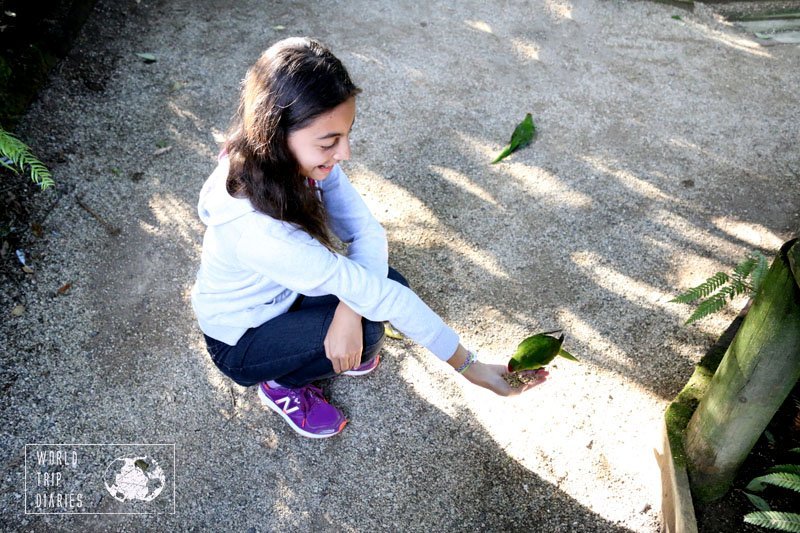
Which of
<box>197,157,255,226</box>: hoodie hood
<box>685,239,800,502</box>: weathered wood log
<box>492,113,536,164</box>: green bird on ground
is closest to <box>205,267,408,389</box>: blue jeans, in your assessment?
<box>197,157,255,226</box>: hoodie hood

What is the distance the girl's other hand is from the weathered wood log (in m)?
1.28

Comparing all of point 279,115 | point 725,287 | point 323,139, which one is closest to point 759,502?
point 725,287

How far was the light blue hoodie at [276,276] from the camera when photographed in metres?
1.90

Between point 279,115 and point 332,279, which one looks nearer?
point 279,115

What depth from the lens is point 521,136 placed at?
377cm

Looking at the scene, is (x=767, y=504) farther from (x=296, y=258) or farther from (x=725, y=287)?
(x=296, y=258)

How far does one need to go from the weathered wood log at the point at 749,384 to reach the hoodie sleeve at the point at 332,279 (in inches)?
36.8

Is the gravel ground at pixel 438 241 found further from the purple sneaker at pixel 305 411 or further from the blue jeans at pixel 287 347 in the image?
the blue jeans at pixel 287 347

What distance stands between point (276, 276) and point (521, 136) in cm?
233

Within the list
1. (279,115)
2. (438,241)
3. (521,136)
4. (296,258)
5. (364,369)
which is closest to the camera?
(279,115)

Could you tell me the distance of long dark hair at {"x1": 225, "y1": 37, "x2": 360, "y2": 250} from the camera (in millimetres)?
1748

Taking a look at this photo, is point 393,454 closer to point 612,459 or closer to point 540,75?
point 612,459

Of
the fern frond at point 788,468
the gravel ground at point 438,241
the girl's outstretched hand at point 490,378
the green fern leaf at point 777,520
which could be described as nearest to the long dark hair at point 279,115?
the girl's outstretched hand at point 490,378

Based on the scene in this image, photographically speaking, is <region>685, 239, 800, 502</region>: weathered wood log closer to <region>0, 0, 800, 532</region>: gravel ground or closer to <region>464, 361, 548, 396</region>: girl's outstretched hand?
<region>0, 0, 800, 532</region>: gravel ground
